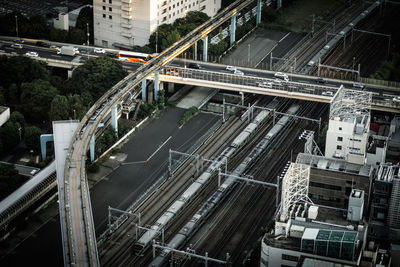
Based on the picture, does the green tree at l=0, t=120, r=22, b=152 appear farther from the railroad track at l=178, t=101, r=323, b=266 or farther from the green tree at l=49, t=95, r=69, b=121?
the railroad track at l=178, t=101, r=323, b=266

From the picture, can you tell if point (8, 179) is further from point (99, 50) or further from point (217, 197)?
point (99, 50)

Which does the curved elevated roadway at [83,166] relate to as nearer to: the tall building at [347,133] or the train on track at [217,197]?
the train on track at [217,197]

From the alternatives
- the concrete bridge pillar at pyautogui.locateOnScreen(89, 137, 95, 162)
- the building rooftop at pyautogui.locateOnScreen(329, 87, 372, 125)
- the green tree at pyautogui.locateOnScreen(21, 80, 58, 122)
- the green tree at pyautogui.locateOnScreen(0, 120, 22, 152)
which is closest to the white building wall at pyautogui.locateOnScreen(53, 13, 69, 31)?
the green tree at pyautogui.locateOnScreen(21, 80, 58, 122)

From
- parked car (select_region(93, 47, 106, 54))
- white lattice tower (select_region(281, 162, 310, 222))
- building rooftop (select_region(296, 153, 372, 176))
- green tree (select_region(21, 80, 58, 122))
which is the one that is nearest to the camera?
white lattice tower (select_region(281, 162, 310, 222))

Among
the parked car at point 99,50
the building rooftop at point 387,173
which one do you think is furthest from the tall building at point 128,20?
the building rooftop at point 387,173

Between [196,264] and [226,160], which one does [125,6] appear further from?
[196,264]

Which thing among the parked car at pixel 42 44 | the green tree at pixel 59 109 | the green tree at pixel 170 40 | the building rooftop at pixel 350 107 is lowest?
the green tree at pixel 59 109

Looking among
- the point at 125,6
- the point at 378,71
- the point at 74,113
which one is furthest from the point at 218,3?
the point at 74,113

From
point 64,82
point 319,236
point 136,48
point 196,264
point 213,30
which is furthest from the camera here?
point 213,30
